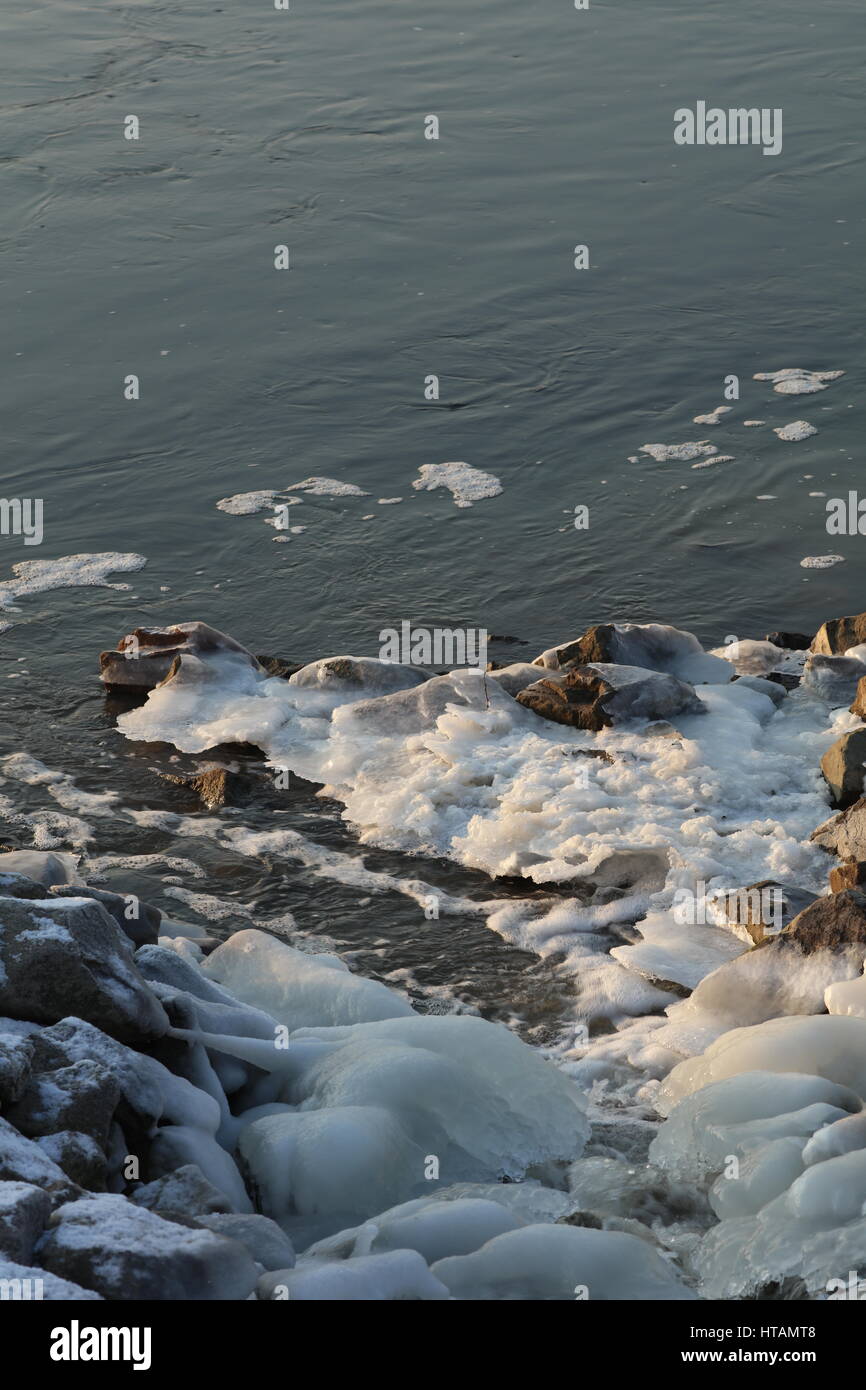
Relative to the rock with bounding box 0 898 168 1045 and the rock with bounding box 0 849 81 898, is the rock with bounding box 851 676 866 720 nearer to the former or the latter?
the rock with bounding box 0 849 81 898

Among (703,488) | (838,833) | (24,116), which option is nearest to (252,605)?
(703,488)

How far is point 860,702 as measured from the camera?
29.4 feet

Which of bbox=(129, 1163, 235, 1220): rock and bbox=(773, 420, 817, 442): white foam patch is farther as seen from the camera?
bbox=(773, 420, 817, 442): white foam patch

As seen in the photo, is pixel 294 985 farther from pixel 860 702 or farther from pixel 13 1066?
pixel 860 702

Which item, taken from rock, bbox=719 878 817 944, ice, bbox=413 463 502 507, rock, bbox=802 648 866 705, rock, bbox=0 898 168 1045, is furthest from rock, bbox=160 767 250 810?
ice, bbox=413 463 502 507

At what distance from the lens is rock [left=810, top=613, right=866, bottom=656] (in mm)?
9641

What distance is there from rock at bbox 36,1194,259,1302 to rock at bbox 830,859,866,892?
352 centimetres

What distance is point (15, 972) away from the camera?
17.5ft

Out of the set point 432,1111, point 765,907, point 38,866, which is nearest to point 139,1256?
point 432,1111

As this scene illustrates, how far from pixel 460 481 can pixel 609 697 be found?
4.03 m

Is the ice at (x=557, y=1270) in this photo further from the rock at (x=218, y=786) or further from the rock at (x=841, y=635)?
the rock at (x=841, y=635)
